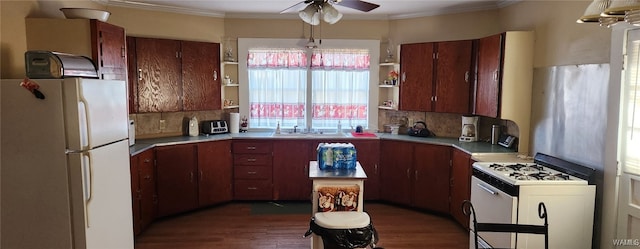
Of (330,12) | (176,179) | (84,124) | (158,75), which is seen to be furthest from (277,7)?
(84,124)

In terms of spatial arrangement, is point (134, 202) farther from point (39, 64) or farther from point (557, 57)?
point (557, 57)

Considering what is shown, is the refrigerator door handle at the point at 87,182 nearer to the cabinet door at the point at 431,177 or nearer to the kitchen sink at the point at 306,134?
the kitchen sink at the point at 306,134

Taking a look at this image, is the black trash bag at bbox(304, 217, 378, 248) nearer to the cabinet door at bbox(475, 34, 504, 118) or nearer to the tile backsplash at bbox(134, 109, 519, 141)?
the cabinet door at bbox(475, 34, 504, 118)

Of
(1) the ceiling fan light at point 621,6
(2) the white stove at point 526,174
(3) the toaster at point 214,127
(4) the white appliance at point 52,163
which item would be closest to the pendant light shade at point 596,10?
(1) the ceiling fan light at point 621,6

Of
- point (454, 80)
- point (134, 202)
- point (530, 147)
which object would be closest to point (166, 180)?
point (134, 202)

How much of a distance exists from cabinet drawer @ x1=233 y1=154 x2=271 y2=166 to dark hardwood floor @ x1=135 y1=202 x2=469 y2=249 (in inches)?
21.4

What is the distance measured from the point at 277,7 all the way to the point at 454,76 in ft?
7.09

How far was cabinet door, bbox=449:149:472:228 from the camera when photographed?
151 inches

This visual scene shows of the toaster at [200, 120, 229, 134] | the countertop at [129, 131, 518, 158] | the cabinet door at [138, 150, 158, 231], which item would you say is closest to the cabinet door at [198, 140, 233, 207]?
the countertop at [129, 131, 518, 158]

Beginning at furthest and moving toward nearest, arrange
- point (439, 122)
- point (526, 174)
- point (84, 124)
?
point (439, 122) < point (526, 174) < point (84, 124)

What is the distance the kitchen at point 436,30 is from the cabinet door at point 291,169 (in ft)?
4.37

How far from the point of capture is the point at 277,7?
457 centimetres

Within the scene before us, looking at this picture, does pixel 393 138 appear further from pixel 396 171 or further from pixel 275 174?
pixel 275 174

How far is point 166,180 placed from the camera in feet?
13.8
